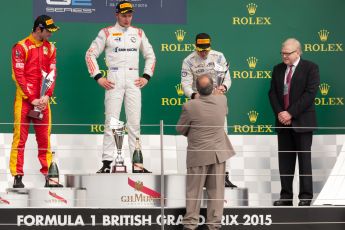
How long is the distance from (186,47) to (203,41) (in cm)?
92

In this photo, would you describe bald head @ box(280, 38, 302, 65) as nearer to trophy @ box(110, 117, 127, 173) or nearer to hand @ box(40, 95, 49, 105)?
trophy @ box(110, 117, 127, 173)

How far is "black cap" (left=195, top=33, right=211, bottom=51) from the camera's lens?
10195 mm

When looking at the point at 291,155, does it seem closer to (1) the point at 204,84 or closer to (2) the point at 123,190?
(1) the point at 204,84

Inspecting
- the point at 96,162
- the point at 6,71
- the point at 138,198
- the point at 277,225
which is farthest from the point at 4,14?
the point at 277,225

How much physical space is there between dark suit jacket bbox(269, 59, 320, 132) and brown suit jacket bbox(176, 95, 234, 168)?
103 centimetres

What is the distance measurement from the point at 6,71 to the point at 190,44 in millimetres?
1874

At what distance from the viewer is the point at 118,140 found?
9.86 m

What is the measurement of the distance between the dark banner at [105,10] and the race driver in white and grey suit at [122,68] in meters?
0.60

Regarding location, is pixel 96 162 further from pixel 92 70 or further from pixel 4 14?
pixel 4 14

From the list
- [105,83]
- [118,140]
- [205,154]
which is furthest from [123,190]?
[105,83]

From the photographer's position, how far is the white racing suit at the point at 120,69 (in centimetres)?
1033

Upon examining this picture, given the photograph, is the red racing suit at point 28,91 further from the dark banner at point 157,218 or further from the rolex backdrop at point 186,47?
the dark banner at point 157,218

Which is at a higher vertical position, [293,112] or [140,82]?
[140,82]

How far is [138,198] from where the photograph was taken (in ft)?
31.1
